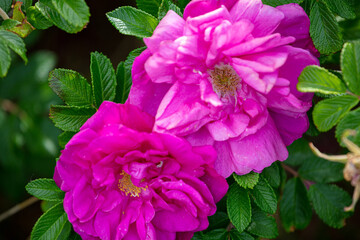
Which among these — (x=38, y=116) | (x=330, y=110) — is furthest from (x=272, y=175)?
(x=38, y=116)

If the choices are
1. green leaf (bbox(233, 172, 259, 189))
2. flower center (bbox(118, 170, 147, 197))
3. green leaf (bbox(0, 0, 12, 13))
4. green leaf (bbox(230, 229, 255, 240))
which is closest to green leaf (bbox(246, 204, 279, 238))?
green leaf (bbox(230, 229, 255, 240))

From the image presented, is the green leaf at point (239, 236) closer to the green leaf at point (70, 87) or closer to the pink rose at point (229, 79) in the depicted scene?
the pink rose at point (229, 79)

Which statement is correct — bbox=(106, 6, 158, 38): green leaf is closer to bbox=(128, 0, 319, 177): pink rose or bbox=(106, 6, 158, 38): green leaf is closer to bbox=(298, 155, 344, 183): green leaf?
bbox=(128, 0, 319, 177): pink rose

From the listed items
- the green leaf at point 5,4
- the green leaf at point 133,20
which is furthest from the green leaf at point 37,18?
the green leaf at point 133,20

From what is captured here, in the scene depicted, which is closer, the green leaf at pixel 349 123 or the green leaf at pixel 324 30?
the green leaf at pixel 349 123

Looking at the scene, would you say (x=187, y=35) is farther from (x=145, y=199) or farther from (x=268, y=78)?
(x=145, y=199)

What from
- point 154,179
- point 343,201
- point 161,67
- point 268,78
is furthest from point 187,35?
point 343,201
